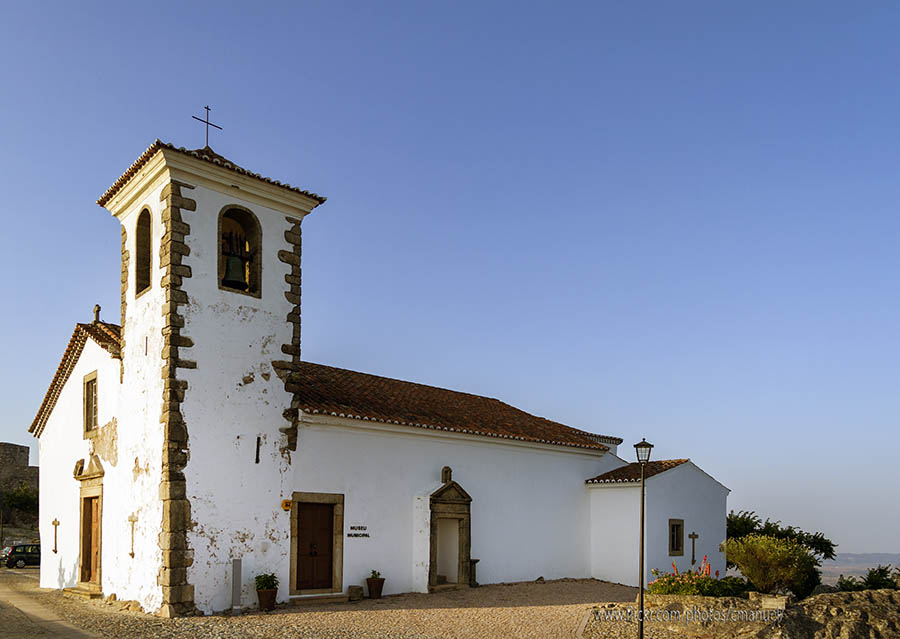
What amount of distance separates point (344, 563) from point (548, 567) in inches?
288

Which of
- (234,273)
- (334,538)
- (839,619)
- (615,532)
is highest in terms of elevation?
(234,273)

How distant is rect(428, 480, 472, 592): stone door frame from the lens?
671 inches

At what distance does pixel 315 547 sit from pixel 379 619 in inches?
104

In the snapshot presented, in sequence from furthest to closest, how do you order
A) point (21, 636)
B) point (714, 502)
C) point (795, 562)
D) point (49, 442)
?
point (714, 502), point (49, 442), point (795, 562), point (21, 636)

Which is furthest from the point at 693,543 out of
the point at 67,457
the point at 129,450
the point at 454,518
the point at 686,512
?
the point at 67,457

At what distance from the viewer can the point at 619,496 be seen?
70.6 ft

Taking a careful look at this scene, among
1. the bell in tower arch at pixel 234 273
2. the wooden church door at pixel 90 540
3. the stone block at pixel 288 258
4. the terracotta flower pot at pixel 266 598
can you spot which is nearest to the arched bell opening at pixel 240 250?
the bell in tower arch at pixel 234 273

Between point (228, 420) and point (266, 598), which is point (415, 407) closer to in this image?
point (228, 420)

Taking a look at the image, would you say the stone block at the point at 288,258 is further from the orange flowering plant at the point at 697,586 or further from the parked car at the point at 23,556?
the parked car at the point at 23,556

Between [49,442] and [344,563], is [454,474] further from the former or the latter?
[49,442]

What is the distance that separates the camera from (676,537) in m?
21.6

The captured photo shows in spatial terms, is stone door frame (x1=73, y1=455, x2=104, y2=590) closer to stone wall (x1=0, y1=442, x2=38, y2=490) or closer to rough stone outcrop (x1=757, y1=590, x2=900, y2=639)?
rough stone outcrop (x1=757, y1=590, x2=900, y2=639)

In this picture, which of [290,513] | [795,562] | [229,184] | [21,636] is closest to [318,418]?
[290,513]

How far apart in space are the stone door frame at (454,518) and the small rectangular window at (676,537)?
6.62 metres
